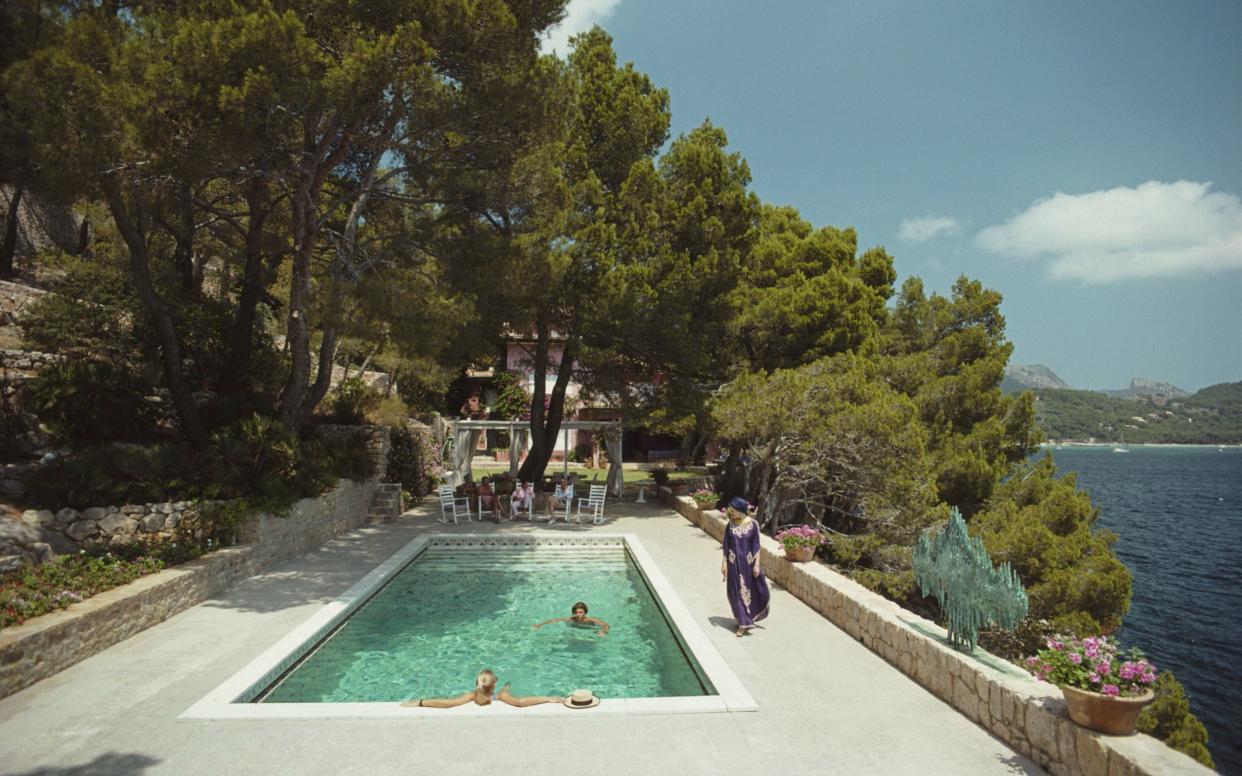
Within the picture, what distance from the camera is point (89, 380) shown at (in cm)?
1009

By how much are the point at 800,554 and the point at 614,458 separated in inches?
445

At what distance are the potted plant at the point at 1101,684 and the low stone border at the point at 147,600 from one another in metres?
7.83

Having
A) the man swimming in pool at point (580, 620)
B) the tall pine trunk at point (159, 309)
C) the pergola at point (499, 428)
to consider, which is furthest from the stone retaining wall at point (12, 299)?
the man swimming in pool at point (580, 620)

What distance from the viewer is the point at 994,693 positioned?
15.8ft

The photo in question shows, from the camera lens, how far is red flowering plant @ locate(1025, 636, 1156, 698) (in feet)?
13.0

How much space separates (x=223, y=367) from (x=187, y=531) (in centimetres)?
614

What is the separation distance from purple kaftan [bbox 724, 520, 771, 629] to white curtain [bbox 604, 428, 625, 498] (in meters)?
12.1

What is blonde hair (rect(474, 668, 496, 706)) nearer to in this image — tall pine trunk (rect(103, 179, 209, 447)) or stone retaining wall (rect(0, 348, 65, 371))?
tall pine trunk (rect(103, 179, 209, 447))

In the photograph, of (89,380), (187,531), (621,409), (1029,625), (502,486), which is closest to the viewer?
(187,531)

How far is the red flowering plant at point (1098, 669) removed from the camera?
397 centimetres

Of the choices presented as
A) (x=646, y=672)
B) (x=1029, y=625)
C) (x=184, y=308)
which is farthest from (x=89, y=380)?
(x=1029, y=625)

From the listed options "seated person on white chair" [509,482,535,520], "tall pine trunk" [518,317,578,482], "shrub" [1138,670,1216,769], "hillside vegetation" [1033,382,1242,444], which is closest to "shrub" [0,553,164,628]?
"seated person on white chair" [509,482,535,520]

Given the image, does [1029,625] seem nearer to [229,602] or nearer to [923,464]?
[923,464]

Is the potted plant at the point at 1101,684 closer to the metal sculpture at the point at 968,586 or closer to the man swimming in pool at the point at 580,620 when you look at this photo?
the metal sculpture at the point at 968,586
